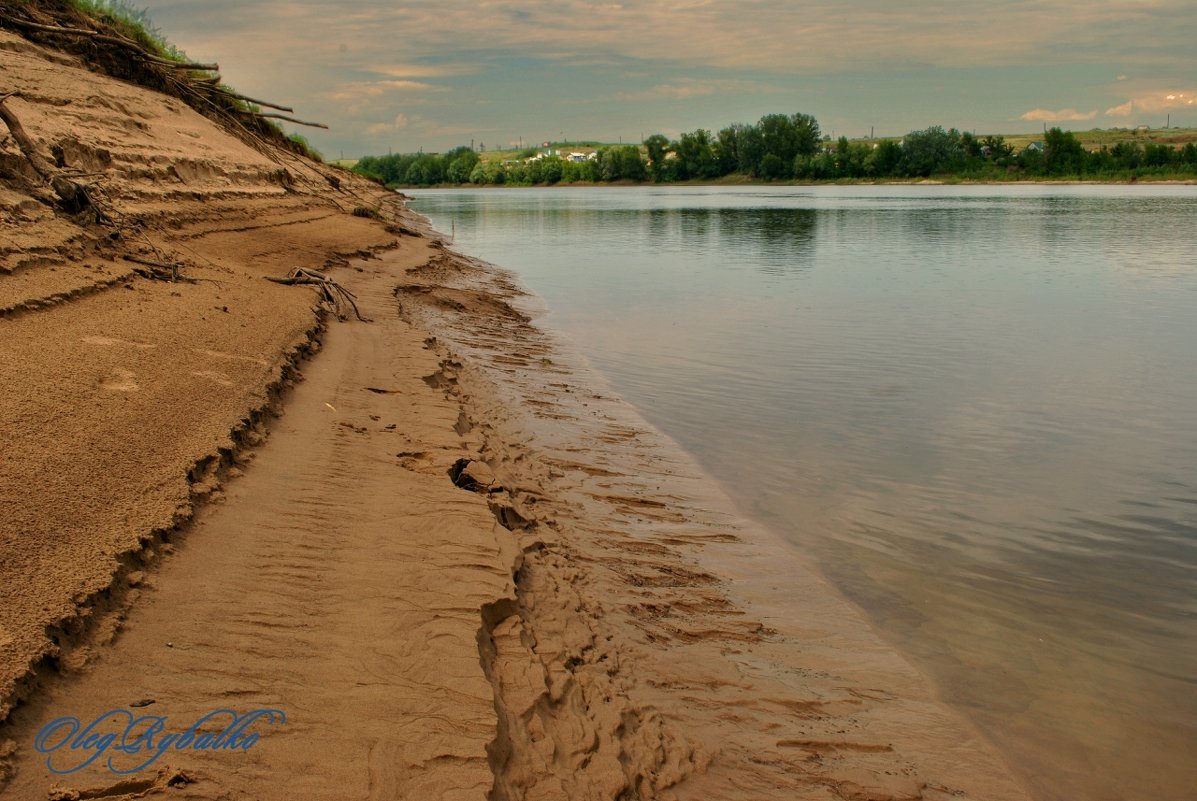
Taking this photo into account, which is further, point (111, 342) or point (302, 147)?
point (302, 147)

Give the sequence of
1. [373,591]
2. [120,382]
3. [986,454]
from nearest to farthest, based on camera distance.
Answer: [373,591], [120,382], [986,454]

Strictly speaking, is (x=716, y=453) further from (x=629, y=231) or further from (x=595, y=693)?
(x=629, y=231)

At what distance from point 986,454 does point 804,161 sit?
110 meters

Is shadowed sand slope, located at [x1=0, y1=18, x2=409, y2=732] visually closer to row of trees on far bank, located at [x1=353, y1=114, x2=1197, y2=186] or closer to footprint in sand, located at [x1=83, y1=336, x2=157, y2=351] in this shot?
footprint in sand, located at [x1=83, y1=336, x2=157, y2=351]

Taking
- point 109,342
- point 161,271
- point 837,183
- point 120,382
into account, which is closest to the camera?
point 120,382

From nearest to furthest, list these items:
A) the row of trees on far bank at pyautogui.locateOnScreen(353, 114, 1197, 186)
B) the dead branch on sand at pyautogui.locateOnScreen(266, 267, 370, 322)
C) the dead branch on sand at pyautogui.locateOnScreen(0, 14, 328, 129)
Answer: the dead branch on sand at pyautogui.locateOnScreen(266, 267, 370, 322)
the dead branch on sand at pyautogui.locateOnScreen(0, 14, 328, 129)
the row of trees on far bank at pyautogui.locateOnScreen(353, 114, 1197, 186)

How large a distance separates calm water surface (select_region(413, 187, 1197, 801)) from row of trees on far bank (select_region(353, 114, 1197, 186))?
8302 cm

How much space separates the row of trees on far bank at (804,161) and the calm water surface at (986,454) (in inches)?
3268

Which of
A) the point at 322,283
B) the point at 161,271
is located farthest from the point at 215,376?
the point at 322,283

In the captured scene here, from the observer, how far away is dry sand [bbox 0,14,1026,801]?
2.88 meters

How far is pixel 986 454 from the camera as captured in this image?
26.0 feet

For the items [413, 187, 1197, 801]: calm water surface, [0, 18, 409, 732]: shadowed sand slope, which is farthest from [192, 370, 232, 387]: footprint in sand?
[413, 187, 1197, 801]: calm water surface

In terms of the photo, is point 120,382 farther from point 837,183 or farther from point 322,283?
point 837,183

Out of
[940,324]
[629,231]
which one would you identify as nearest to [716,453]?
[940,324]
